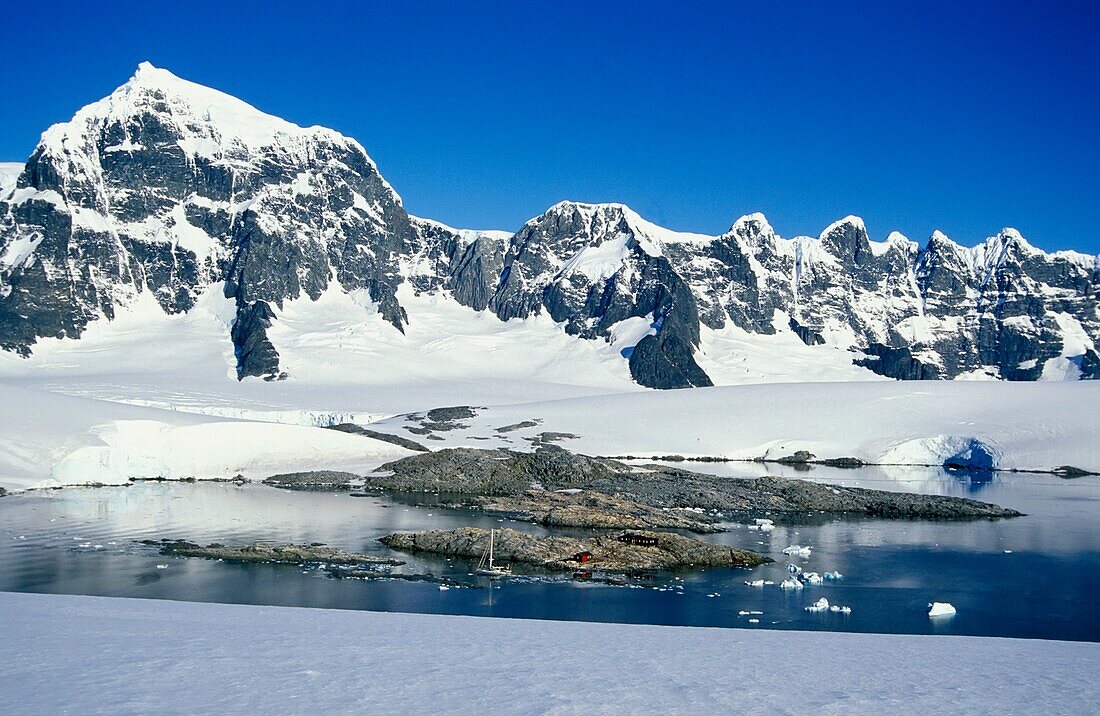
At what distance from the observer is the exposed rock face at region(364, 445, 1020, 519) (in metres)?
48.7

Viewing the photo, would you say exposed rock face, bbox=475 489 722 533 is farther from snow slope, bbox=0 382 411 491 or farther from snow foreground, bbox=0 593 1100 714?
snow foreground, bbox=0 593 1100 714

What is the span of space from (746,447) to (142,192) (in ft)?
396

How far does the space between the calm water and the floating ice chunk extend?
15.8 inches

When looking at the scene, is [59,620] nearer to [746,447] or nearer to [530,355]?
[746,447]

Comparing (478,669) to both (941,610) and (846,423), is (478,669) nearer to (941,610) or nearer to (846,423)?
(941,610)

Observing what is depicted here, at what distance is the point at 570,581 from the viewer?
28.4 meters

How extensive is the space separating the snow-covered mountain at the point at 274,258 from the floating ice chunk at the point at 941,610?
375 ft

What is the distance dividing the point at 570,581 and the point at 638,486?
25.9m

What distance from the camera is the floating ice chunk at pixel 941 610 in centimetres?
2506

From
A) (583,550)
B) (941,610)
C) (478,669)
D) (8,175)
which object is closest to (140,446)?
(583,550)

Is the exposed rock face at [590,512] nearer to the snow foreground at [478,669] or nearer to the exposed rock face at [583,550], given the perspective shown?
the exposed rock face at [583,550]

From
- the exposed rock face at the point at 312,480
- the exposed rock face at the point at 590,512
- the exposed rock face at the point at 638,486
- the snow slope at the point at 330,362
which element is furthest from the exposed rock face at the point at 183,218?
the exposed rock face at the point at 590,512

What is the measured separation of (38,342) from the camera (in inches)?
5335

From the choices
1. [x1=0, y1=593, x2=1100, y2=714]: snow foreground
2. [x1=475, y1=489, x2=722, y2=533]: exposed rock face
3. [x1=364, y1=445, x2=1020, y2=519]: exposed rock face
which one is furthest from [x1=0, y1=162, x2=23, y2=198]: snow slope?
[x1=0, y1=593, x2=1100, y2=714]: snow foreground
